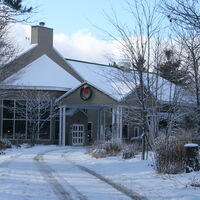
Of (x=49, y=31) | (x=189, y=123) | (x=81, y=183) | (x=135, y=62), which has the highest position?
(x=49, y=31)

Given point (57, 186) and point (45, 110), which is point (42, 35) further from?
point (57, 186)

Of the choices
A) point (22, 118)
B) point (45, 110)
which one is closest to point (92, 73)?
point (45, 110)

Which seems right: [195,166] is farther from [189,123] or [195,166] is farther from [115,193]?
[189,123]

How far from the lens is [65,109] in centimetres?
4138

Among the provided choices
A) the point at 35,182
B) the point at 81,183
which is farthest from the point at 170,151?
the point at 35,182

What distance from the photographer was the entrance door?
42.8 metres

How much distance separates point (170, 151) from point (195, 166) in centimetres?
121

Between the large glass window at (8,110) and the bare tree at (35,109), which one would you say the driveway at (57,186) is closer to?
the bare tree at (35,109)

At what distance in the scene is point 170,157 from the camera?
571 inches

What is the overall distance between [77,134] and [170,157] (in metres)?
29.0

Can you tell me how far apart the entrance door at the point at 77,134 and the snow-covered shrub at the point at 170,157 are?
27967 mm

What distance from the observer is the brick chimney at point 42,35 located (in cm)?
4578

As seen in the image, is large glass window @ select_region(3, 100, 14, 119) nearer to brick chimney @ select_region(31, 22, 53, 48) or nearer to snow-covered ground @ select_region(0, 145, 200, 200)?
brick chimney @ select_region(31, 22, 53, 48)

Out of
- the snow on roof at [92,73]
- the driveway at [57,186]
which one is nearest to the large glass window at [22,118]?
the snow on roof at [92,73]
